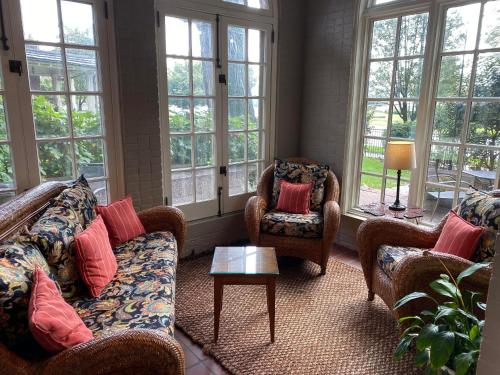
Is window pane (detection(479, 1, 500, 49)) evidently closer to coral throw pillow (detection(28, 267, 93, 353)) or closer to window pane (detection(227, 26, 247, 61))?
window pane (detection(227, 26, 247, 61))

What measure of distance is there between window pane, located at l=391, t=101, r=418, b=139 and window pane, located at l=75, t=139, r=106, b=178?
251cm

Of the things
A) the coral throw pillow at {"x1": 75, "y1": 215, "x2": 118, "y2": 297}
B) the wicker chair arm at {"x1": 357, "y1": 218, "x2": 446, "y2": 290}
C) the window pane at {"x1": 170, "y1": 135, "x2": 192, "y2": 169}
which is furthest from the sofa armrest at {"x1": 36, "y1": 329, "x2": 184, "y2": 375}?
the window pane at {"x1": 170, "y1": 135, "x2": 192, "y2": 169}

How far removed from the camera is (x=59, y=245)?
1806mm

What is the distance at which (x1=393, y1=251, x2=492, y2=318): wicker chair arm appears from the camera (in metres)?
1.89

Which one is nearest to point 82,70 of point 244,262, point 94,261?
point 94,261

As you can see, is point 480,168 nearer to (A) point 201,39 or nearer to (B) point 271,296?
(B) point 271,296

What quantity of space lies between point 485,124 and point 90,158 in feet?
9.84

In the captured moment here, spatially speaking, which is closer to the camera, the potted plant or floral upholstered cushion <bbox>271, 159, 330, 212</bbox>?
the potted plant

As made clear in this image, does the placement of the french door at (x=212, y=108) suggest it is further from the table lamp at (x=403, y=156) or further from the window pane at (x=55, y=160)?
the table lamp at (x=403, y=156)

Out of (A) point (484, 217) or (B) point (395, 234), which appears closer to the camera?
(A) point (484, 217)

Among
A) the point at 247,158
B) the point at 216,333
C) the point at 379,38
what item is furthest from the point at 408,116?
the point at 216,333

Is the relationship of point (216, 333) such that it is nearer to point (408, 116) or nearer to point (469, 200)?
point (469, 200)

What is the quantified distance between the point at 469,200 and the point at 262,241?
1.57 m

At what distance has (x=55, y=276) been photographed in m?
1.77
